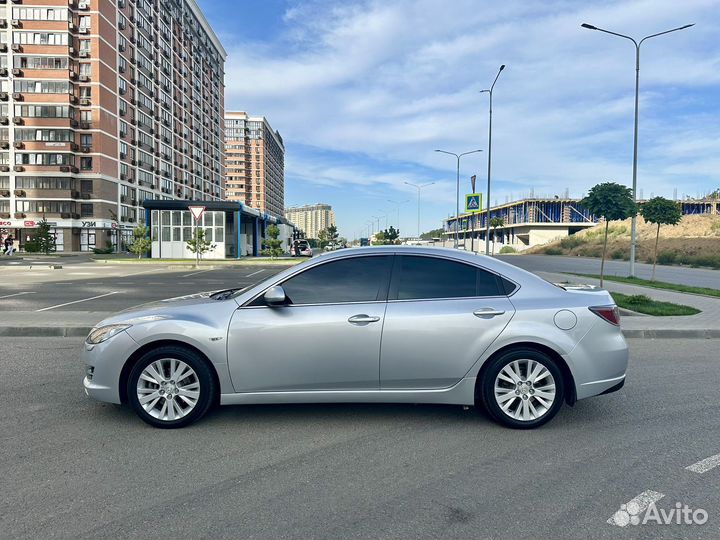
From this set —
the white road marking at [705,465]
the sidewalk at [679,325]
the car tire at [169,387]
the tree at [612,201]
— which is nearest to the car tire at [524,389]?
the white road marking at [705,465]

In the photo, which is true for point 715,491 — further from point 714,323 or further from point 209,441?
point 714,323

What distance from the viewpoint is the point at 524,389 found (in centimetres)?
411

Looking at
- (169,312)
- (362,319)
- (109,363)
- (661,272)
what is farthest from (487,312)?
(661,272)

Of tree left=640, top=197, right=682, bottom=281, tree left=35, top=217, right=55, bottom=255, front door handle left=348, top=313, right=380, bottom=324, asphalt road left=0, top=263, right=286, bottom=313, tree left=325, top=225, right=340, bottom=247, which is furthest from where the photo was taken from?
tree left=325, top=225, right=340, bottom=247

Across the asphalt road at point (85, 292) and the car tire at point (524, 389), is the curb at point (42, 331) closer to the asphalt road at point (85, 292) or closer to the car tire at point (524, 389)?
the asphalt road at point (85, 292)

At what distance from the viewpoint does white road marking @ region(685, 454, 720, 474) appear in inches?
134

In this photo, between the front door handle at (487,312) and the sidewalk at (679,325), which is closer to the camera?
the front door handle at (487,312)

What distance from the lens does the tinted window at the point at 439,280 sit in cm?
420

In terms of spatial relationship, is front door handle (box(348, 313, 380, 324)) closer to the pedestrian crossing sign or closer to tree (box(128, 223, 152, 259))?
the pedestrian crossing sign

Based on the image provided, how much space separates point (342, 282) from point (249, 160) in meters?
141

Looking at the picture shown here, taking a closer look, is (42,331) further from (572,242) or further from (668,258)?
(572,242)

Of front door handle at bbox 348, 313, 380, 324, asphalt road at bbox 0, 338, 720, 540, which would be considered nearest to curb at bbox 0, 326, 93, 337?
asphalt road at bbox 0, 338, 720, 540

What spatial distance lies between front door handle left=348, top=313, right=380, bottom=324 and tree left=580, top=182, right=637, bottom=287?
11.1m

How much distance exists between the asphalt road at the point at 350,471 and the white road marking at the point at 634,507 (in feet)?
0.14
